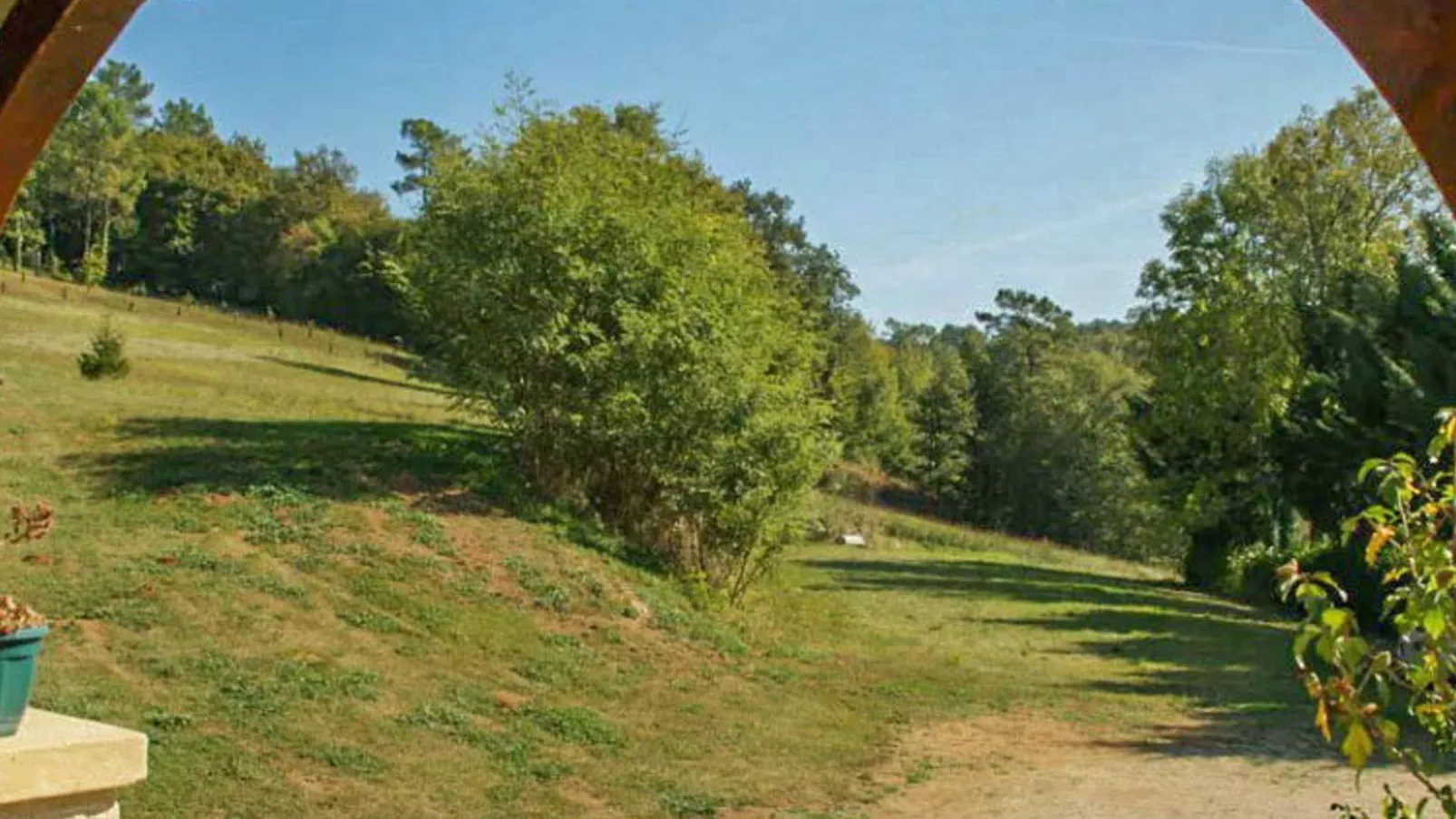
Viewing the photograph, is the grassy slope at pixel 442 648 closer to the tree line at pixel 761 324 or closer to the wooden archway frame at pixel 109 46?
the tree line at pixel 761 324

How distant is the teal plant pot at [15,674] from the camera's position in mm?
2922

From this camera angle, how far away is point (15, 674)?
Result: 2.96 m

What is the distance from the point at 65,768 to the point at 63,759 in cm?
2

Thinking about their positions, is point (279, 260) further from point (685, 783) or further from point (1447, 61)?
point (1447, 61)

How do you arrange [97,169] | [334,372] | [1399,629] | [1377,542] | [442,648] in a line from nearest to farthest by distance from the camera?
1. [1377,542]
2. [1399,629]
3. [442,648]
4. [334,372]
5. [97,169]

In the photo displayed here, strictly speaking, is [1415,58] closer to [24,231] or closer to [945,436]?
[945,436]

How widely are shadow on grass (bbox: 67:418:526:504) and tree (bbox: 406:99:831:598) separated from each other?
2.53 ft

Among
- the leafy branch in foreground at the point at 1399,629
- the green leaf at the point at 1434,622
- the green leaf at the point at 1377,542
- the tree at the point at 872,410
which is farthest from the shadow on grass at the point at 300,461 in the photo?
the tree at the point at 872,410

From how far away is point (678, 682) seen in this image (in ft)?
33.1

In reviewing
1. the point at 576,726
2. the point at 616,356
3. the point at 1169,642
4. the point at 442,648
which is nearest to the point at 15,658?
the point at 576,726

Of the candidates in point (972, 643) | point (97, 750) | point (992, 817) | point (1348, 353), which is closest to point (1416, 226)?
point (1348, 353)

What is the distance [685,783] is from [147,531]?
5351 millimetres

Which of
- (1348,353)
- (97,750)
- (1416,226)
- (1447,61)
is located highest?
(1416,226)

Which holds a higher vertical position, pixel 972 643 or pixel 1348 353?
pixel 1348 353
